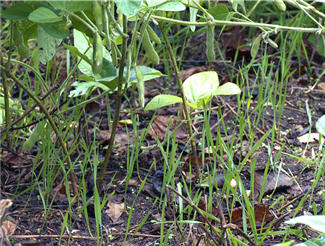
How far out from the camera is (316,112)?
7.38 ft

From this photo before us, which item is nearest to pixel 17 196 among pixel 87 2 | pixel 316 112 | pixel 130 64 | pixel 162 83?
pixel 130 64

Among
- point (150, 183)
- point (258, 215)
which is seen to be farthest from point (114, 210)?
point (258, 215)

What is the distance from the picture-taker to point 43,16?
1.12 meters

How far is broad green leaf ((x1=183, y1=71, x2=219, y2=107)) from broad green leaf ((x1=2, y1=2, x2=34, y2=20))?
2.13 ft

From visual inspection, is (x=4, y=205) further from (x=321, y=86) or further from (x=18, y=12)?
(x=321, y=86)

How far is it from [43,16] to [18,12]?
0.34 feet

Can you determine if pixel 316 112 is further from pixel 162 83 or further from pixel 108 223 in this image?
pixel 108 223

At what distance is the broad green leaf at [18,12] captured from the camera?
1188 mm

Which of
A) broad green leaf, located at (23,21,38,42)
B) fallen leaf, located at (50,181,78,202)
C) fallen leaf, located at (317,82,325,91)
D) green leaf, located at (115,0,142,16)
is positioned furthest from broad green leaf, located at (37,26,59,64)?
fallen leaf, located at (317,82,325,91)

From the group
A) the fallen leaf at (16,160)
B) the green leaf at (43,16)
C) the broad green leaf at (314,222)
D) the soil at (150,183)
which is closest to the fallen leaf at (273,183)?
the soil at (150,183)

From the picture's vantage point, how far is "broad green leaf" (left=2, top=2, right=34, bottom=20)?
3.90ft

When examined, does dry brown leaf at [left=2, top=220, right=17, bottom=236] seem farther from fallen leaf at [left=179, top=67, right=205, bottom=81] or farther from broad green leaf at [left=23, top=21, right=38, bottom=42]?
fallen leaf at [left=179, top=67, right=205, bottom=81]

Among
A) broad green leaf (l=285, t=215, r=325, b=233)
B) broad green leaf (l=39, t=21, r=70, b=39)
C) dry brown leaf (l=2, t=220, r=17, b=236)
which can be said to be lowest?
dry brown leaf (l=2, t=220, r=17, b=236)

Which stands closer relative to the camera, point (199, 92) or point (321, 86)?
point (199, 92)
